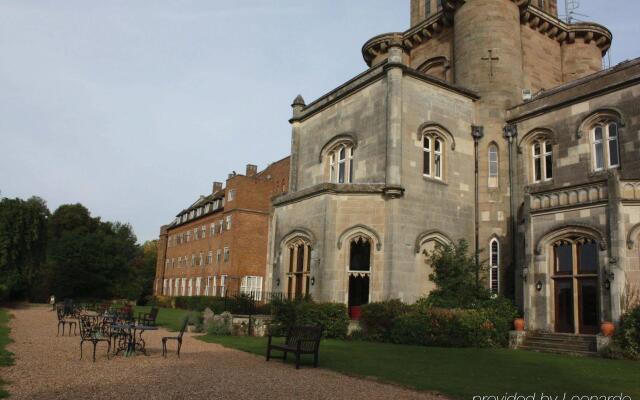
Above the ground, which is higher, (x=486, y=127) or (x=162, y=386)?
(x=486, y=127)

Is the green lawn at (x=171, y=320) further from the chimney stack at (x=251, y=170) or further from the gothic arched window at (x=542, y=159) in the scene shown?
the chimney stack at (x=251, y=170)

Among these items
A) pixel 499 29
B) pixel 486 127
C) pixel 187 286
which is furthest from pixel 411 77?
pixel 187 286

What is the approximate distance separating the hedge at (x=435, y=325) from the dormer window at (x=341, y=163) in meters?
6.19

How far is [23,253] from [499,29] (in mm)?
34053

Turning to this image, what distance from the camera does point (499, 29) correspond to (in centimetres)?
2314

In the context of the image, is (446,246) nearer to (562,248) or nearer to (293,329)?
(562,248)

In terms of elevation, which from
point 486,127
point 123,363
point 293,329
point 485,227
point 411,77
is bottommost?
point 123,363

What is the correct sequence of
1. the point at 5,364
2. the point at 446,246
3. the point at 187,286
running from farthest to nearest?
the point at 187,286, the point at 446,246, the point at 5,364

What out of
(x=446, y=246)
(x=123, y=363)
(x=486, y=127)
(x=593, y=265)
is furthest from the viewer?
(x=486, y=127)

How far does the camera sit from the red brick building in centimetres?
4206

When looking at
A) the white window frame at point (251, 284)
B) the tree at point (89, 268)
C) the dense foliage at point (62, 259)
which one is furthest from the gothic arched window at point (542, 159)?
the tree at point (89, 268)

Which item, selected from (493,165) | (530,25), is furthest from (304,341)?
(530,25)

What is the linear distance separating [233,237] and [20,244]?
1521 centimetres

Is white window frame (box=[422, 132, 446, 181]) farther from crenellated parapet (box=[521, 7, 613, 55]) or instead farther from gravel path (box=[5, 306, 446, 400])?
gravel path (box=[5, 306, 446, 400])
